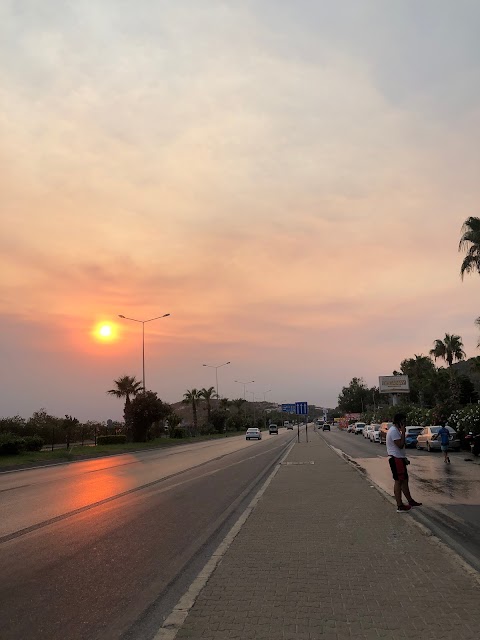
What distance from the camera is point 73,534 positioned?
29.3 ft

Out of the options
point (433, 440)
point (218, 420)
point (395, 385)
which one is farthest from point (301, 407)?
point (218, 420)

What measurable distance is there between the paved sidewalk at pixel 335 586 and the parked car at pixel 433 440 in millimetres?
22425

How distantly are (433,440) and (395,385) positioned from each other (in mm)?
58156

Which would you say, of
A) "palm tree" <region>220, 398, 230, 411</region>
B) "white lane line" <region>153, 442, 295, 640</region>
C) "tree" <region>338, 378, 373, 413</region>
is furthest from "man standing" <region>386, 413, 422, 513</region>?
"tree" <region>338, 378, 373, 413</region>

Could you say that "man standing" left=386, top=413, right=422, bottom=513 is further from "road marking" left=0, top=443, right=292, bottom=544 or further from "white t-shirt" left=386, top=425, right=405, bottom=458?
"road marking" left=0, top=443, right=292, bottom=544

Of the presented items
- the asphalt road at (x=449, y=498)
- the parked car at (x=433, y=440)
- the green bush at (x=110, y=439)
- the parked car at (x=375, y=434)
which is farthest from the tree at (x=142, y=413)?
the asphalt road at (x=449, y=498)

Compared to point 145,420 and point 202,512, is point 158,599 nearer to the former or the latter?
point 202,512

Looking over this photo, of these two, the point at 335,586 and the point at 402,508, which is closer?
the point at 335,586

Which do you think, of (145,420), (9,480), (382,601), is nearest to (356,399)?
(145,420)

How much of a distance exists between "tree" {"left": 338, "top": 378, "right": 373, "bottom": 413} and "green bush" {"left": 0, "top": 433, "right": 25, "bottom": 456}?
154 metres

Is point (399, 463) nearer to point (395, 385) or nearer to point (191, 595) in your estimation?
point (191, 595)

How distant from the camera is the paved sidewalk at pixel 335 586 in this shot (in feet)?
14.8

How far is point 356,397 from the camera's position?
601 feet

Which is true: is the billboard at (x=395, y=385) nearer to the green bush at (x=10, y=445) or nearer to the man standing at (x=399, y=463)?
the green bush at (x=10, y=445)
